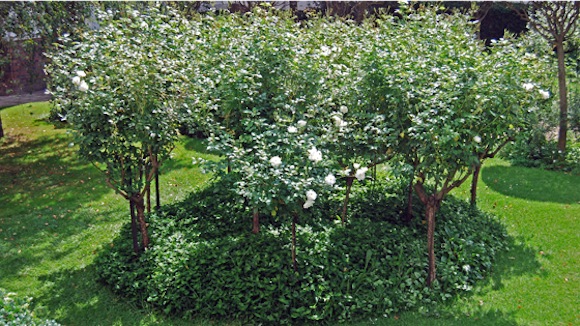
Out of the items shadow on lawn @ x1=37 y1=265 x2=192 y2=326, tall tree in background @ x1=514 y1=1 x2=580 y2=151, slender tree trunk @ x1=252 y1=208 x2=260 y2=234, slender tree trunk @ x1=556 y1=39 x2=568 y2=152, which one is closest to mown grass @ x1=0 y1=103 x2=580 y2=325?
shadow on lawn @ x1=37 y1=265 x2=192 y2=326

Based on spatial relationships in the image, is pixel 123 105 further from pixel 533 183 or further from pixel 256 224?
pixel 533 183

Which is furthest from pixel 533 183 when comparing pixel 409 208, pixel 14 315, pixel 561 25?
pixel 14 315

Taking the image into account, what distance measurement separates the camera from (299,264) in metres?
5.29

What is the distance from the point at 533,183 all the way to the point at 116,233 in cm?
619

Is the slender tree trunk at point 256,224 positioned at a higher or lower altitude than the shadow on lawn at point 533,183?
higher

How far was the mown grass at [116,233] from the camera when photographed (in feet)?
16.6

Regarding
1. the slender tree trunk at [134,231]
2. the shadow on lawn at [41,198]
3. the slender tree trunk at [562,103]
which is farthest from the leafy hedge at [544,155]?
the shadow on lawn at [41,198]

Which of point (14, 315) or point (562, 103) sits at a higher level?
point (562, 103)

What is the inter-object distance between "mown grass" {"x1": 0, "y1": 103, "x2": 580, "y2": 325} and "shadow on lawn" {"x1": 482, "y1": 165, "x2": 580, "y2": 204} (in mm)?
15

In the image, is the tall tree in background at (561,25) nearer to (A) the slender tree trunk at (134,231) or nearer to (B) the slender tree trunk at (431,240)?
(B) the slender tree trunk at (431,240)

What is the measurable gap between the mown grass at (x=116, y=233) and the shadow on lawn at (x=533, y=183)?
2cm

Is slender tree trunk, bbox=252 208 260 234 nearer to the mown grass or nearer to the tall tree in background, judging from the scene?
the mown grass

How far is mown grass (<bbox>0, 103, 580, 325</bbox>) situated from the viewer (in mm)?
5062

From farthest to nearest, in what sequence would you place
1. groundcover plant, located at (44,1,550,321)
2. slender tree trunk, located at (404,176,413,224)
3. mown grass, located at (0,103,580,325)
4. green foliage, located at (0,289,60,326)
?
slender tree trunk, located at (404,176,413,224) < mown grass, located at (0,103,580,325) < groundcover plant, located at (44,1,550,321) < green foliage, located at (0,289,60,326)
